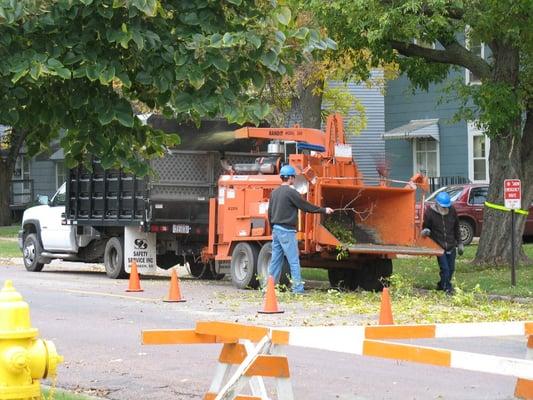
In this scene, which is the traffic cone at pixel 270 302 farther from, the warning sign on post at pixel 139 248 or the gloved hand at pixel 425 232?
the warning sign on post at pixel 139 248

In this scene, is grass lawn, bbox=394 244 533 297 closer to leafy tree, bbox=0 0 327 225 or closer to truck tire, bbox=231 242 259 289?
truck tire, bbox=231 242 259 289

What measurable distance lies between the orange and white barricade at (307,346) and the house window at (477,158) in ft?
98.3

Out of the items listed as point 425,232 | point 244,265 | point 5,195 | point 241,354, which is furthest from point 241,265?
point 5,195

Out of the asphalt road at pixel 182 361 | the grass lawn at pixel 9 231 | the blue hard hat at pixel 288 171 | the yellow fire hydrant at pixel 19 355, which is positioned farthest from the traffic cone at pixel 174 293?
the grass lawn at pixel 9 231

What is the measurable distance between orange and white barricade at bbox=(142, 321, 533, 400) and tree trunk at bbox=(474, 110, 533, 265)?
14651 millimetres

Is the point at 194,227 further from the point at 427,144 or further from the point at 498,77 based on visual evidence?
the point at 427,144

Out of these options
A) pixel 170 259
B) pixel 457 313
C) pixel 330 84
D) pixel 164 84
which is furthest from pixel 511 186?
pixel 330 84

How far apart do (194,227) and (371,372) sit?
11.3 metres

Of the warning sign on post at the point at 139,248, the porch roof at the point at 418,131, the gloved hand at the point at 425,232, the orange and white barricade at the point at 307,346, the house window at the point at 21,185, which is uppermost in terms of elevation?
the porch roof at the point at 418,131

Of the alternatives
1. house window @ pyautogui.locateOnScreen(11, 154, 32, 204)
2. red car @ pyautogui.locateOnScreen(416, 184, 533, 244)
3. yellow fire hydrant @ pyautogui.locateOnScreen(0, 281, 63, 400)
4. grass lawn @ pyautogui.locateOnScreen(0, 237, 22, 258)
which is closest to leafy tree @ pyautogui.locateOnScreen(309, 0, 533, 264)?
red car @ pyautogui.locateOnScreen(416, 184, 533, 244)

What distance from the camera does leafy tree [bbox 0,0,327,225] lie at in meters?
6.66

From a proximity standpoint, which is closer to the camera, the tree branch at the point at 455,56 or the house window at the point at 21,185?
the tree branch at the point at 455,56

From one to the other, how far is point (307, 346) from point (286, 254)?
11.3 meters

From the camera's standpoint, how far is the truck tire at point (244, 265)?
19031mm
